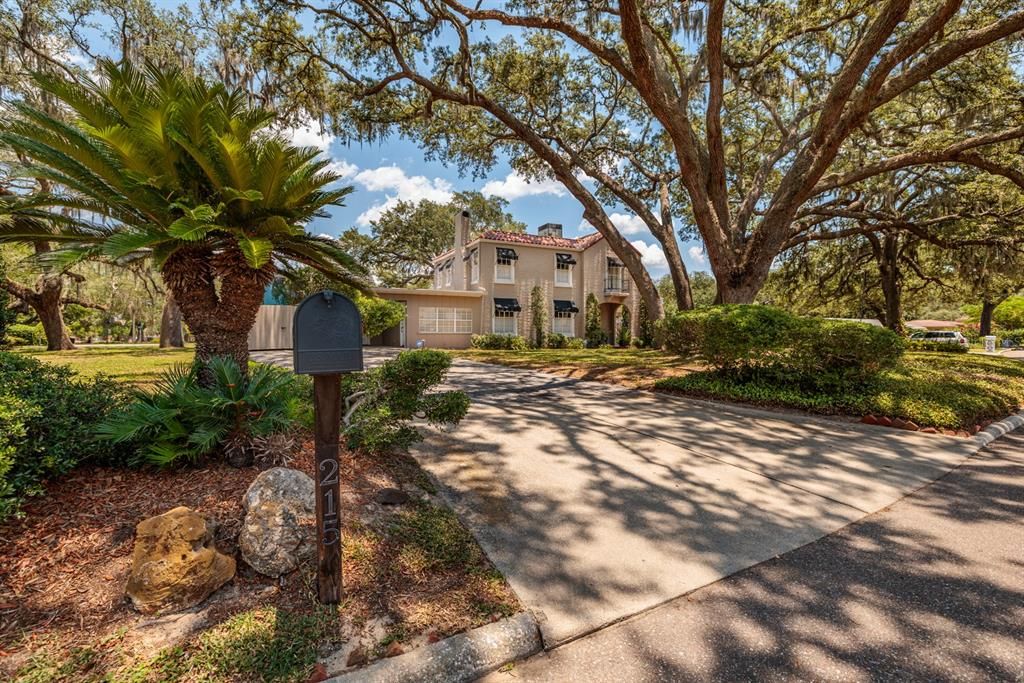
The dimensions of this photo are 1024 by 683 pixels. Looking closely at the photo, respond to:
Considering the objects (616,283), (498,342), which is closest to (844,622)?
(498,342)

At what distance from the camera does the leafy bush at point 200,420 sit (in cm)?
294

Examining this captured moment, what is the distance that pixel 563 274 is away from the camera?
79.4ft

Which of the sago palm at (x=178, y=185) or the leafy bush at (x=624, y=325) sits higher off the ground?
the sago palm at (x=178, y=185)

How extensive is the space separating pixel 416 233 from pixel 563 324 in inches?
561

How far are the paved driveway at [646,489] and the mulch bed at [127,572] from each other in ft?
1.66

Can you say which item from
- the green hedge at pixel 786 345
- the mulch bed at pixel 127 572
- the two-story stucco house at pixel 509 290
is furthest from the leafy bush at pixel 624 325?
the mulch bed at pixel 127 572

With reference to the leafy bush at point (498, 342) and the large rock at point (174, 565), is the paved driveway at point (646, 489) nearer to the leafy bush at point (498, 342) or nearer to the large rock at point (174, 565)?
the large rock at point (174, 565)

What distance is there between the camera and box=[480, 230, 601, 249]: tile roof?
882 inches

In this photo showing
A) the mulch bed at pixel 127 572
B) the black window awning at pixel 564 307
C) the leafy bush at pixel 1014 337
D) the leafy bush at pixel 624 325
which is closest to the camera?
the mulch bed at pixel 127 572

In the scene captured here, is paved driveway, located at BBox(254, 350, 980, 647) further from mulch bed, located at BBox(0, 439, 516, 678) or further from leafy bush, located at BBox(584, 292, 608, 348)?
leafy bush, located at BBox(584, 292, 608, 348)

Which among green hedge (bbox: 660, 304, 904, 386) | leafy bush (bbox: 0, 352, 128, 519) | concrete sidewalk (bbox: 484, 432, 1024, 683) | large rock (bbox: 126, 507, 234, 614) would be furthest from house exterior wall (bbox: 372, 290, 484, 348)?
concrete sidewalk (bbox: 484, 432, 1024, 683)

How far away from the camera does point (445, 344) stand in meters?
22.2

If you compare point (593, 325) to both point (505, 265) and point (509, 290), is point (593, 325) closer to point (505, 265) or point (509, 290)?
point (509, 290)

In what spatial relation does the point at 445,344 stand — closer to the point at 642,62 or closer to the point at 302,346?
the point at 642,62
